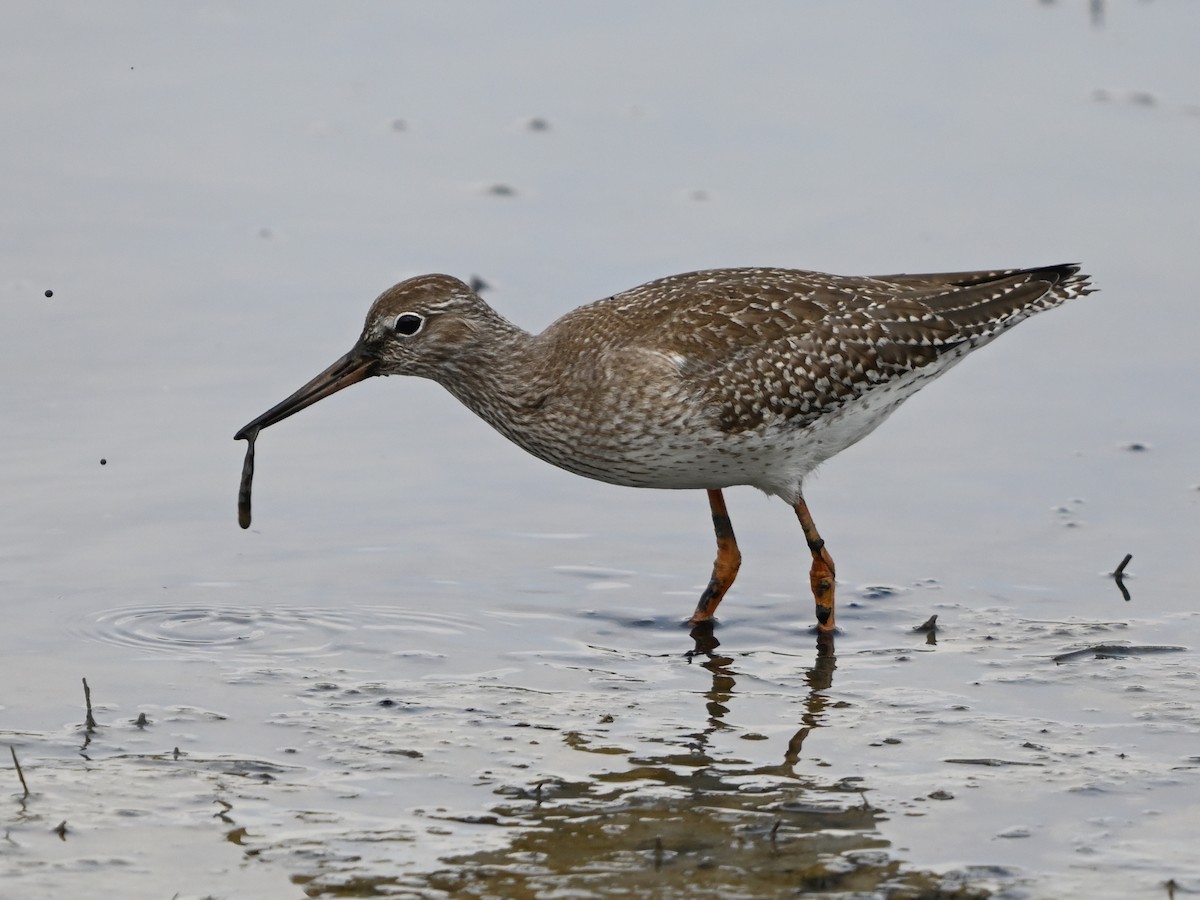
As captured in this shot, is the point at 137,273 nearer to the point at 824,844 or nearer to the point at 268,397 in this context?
the point at 268,397

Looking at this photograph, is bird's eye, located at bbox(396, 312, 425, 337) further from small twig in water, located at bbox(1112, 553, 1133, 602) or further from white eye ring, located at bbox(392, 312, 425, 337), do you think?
small twig in water, located at bbox(1112, 553, 1133, 602)

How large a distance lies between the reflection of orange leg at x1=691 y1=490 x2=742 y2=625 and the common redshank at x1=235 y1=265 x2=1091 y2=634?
0.01 metres

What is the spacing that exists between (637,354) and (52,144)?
26.4ft

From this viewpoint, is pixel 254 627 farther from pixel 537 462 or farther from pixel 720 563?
pixel 537 462

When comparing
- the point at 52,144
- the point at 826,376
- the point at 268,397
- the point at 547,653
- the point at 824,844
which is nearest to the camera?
the point at 824,844

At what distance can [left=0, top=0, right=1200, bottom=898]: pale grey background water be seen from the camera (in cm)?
898

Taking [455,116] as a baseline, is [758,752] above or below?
below

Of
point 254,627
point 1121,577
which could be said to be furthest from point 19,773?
point 1121,577

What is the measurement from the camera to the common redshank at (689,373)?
36.8 feet

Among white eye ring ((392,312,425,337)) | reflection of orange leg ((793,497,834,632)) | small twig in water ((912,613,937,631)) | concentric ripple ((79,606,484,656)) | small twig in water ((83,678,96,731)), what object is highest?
white eye ring ((392,312,425,337))

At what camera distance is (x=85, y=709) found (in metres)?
9.63

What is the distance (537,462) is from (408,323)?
2.55 metres

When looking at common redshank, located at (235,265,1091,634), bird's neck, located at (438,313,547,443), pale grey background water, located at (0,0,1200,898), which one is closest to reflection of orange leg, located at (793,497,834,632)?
common redshank, located at (235,265,1091,634)

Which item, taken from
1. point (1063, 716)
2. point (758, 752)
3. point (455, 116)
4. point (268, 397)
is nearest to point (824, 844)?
point (758, 752)
